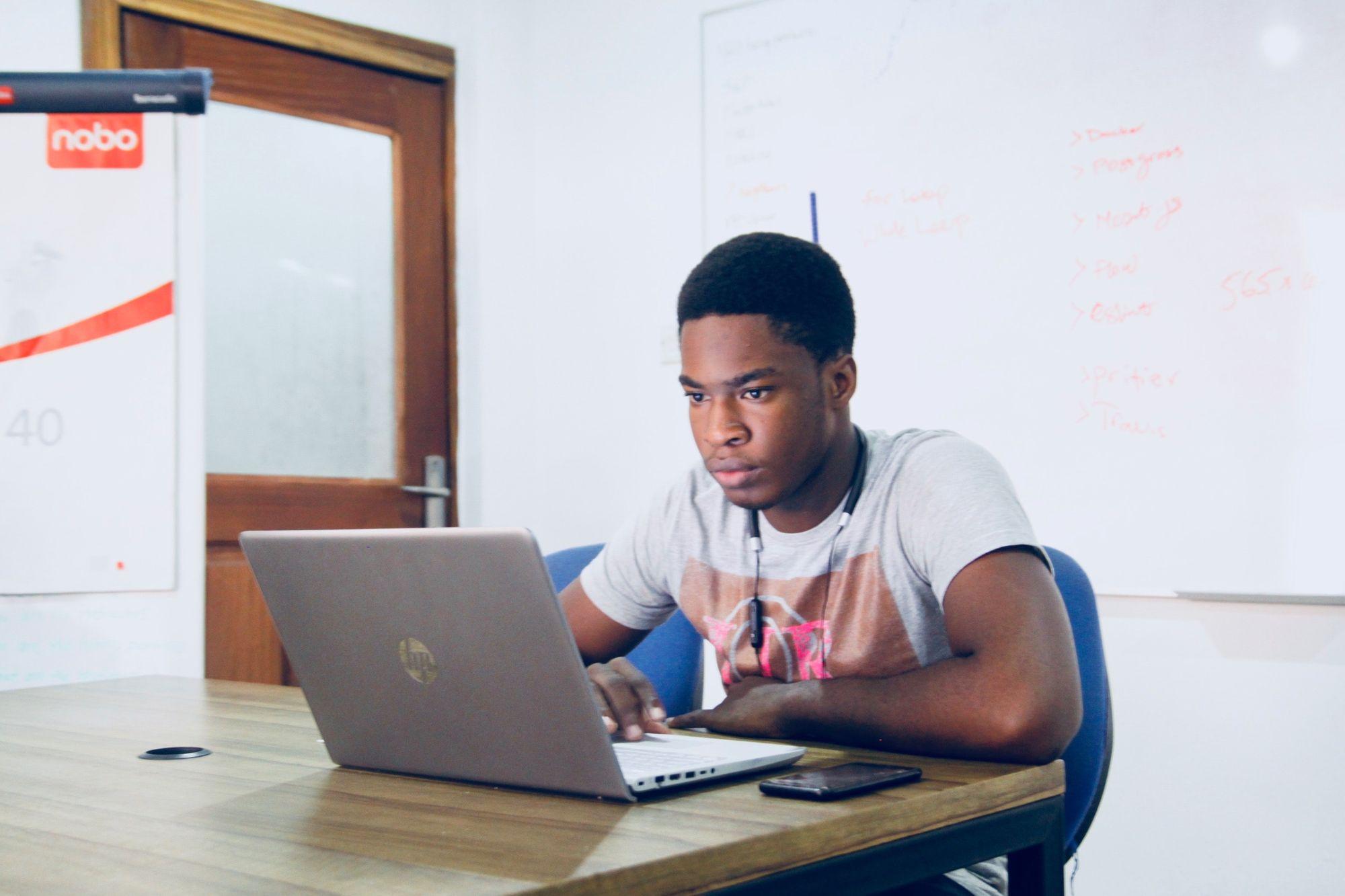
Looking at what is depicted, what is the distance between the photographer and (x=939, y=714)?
3.60 feet

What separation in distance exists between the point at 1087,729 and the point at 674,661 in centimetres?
59

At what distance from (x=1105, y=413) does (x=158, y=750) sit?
1.81 meters

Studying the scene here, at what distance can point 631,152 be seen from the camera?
324 centimetres

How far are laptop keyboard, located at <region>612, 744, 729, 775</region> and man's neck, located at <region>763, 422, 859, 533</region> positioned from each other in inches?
18.4

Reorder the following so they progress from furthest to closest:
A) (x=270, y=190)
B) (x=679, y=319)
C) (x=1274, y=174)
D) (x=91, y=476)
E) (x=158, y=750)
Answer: (x=270, y=190), (x=91, y=476), (x=1274, y=174), (x=679, y=319), (x=158, y=750)

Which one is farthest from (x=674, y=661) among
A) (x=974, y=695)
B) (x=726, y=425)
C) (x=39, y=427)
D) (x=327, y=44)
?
(x=327, y=44)

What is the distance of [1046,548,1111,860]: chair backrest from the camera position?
1.31 m

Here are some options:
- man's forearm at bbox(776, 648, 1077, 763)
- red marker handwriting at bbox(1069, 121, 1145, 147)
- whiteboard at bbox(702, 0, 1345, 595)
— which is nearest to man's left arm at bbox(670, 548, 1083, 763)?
man's forearm at bbox(776, 648, 1077, 763)

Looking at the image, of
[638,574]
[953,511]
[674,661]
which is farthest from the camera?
[674,661]

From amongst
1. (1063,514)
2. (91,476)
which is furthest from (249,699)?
(1063,514)

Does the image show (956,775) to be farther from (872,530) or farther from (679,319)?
(679,319)

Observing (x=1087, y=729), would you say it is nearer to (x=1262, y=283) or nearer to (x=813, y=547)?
(x=813, y=547)

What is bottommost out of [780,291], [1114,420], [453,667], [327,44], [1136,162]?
[453,667]

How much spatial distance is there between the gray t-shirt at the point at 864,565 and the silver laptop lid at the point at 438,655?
49 centimetres
